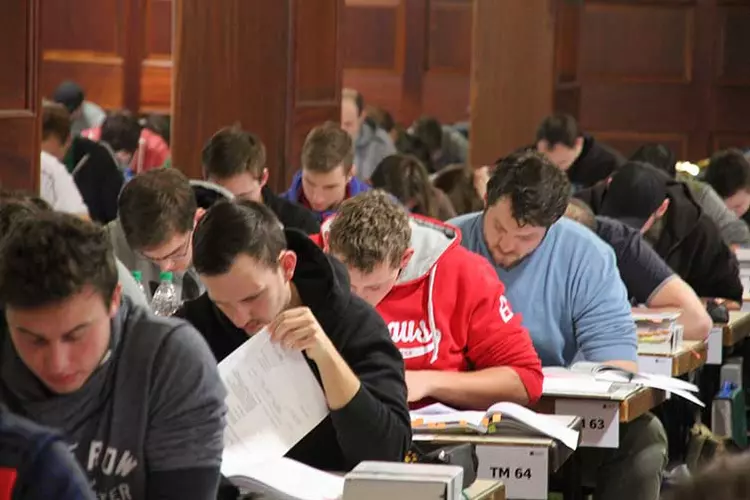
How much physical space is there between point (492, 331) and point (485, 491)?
3.53 feet

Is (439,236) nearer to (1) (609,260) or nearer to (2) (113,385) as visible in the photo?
(1) (609,260)

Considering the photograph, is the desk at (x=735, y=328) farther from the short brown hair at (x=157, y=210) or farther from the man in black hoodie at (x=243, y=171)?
the short brown hair at (x=157, y=210)

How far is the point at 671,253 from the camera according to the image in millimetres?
7973

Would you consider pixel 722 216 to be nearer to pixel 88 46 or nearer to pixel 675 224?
pixel 675 224

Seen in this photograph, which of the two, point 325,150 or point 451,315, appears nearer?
point 451,315

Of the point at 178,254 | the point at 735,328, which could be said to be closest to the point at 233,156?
the point at 178,254

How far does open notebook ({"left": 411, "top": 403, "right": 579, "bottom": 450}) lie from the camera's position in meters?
4.62

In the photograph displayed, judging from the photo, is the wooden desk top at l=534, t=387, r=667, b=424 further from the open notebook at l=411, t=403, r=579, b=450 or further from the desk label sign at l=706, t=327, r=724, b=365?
the desk label sign at l=706, t=327, r=724, b=365

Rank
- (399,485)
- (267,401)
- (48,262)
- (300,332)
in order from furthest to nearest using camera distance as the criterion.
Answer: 1. (267,401)
2. (300,332)
3. (399,485)
4. (48,262)

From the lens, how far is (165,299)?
5.34 meters

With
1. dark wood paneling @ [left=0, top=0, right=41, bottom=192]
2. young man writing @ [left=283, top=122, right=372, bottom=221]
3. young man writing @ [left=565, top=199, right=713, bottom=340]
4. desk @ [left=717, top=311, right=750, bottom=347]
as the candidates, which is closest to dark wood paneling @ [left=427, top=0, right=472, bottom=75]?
desk @ [left=717, top=311, right=750, bottom=347]

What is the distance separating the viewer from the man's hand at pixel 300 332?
3.69 m

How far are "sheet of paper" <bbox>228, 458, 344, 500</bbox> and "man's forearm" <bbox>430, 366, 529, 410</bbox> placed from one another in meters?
1.02

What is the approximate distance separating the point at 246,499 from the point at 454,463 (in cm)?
52
